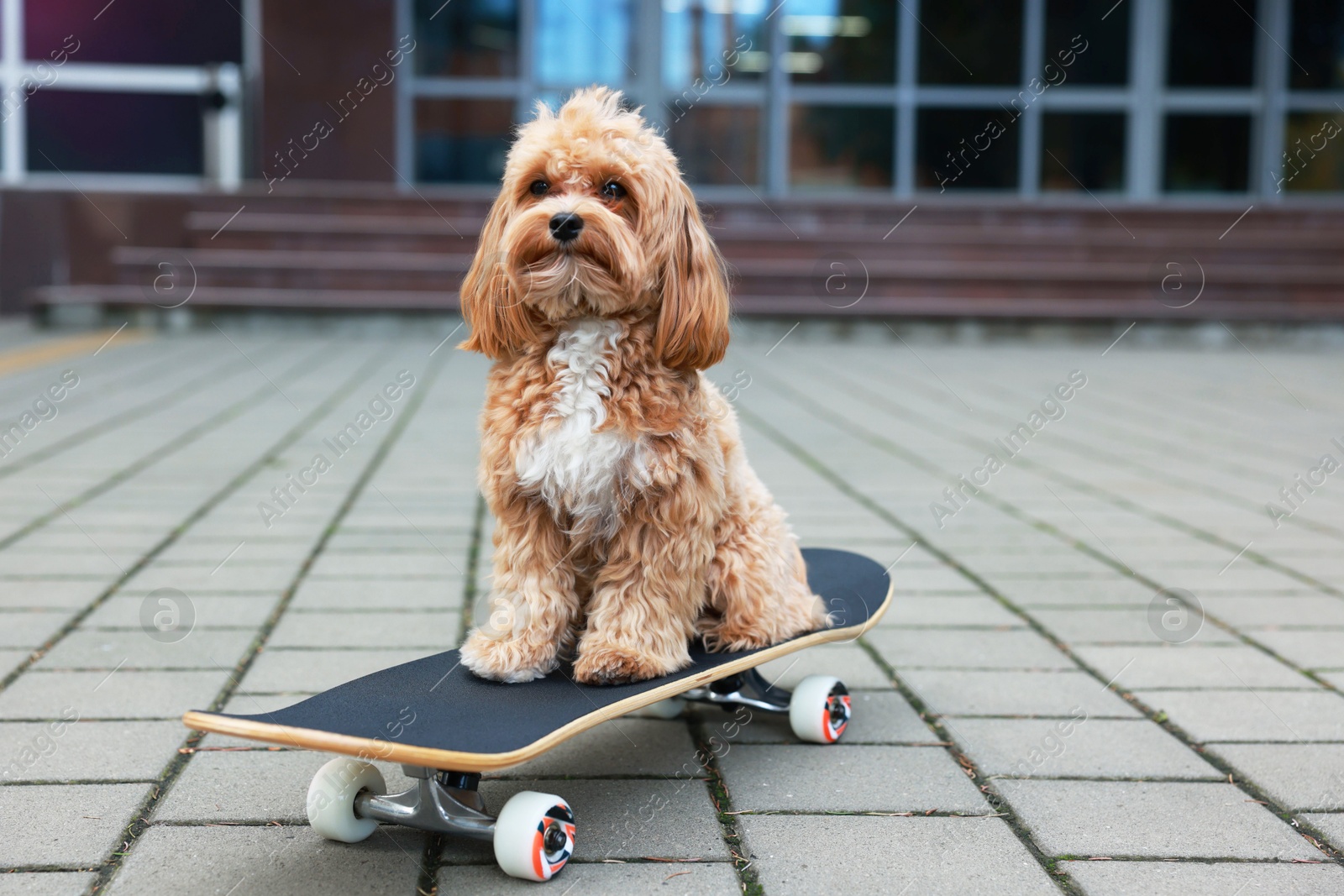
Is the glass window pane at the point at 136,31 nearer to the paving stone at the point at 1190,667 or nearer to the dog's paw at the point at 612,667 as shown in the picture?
the paving stone at the point at 1190,667

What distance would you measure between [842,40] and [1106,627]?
45.4 ft

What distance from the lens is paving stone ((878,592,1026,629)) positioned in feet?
12.8

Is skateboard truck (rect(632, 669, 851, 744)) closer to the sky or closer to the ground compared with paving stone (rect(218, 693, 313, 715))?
closer to the sky

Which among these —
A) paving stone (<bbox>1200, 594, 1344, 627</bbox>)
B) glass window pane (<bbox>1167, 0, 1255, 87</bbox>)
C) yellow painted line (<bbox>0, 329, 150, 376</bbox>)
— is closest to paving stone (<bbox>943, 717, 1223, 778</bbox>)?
paving stone (<bbox>1200, 594, 1344, 627</bbox>)

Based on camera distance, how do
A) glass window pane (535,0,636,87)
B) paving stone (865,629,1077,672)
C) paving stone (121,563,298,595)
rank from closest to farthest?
paving stone (865,629,1077,672), paving stone (121,563,298,595), glass window pane (535,0,636,87)

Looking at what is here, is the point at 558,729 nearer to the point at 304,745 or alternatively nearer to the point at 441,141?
the point at 304,745

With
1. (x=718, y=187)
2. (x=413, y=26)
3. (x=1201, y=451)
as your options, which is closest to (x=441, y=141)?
(x=413, y=26)

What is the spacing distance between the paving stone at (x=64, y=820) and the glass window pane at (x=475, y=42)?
1453 cm

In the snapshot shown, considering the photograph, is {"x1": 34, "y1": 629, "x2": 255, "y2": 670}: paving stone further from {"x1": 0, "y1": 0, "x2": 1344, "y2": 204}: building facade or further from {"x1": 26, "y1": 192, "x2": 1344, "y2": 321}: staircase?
{"x1": 0, "y1": 0, "x2": 1344, "y2": 204}: building facade

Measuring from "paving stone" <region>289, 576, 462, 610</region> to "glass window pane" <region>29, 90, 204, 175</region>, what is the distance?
41.3 feet

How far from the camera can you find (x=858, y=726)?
3.03 meters

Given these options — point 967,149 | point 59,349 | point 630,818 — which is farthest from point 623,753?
point 967,149

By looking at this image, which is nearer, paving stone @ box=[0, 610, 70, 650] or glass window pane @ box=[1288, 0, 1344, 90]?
paving stone @ box=[0, 610, 70, 650]

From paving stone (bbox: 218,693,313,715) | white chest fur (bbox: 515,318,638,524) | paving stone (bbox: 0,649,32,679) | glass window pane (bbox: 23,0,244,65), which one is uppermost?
glass window pane (bbox: 23,0,244,65)
